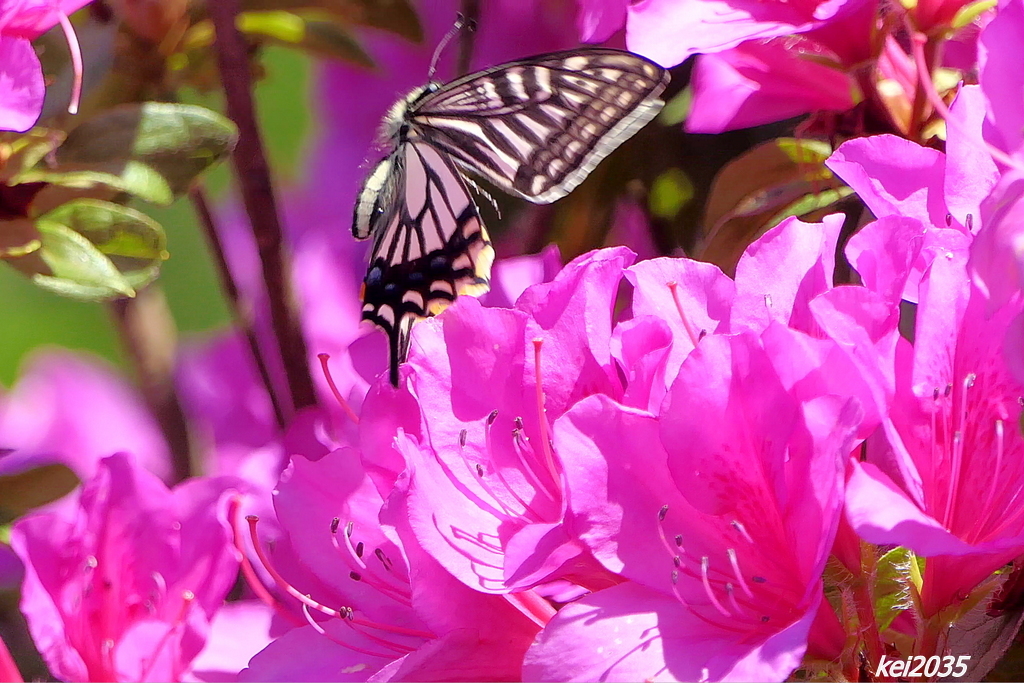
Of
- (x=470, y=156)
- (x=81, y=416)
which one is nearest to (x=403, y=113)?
(x=470, y=156)

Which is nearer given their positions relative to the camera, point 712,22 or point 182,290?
point 712,22

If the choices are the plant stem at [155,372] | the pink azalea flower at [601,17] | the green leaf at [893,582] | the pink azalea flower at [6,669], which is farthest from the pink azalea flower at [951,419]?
the plant stem at [155,372]

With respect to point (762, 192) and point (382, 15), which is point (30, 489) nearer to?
point (382, 15)

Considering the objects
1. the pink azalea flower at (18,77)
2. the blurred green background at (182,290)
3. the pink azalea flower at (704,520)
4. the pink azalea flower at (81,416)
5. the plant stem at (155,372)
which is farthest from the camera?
the blurred green background at (182,290)

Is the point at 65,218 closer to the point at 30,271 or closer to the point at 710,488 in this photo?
the point at 30,271

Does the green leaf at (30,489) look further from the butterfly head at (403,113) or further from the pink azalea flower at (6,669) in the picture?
the butterfly head at (403,113)

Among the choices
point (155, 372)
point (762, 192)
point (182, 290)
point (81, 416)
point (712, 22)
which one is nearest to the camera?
point (712, 22)
